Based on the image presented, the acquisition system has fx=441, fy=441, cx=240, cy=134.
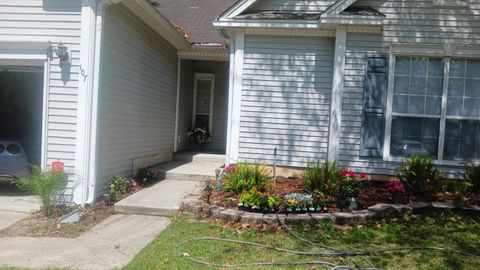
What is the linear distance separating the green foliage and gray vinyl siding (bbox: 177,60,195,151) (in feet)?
19.0

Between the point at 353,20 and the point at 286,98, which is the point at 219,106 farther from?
the point at 353,20

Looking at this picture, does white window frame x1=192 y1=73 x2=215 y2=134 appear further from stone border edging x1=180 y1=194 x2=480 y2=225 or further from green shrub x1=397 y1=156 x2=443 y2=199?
green shrub x1=397 y1=156 x2=443 y2=199

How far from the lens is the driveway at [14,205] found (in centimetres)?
655

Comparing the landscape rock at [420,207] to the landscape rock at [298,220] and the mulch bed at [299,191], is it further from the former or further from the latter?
the landscape rock at [298,220]

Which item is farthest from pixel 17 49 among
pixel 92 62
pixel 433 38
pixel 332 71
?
pixel 433 38

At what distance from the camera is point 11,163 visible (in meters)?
→ 7.29

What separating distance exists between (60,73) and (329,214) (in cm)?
471

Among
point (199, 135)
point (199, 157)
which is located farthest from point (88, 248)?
point (199, 135)

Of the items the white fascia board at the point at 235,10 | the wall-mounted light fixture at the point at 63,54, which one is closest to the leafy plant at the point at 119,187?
the wall-mounted light fixture at the point at 63,54

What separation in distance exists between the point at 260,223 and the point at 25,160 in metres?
4.19

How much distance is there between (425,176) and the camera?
24.0ft

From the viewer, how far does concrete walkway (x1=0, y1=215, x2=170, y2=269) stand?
485 cm

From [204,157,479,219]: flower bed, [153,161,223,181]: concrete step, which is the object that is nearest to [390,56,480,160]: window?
[204,157,479,219]: flower bed

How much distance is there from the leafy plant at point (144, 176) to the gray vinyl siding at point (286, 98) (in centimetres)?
190
